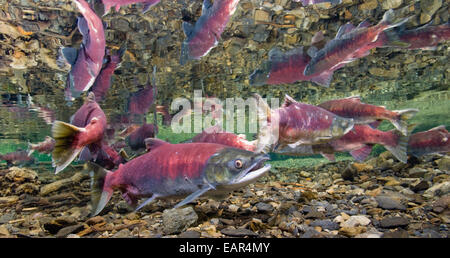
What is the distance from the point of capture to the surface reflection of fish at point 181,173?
2.91 m

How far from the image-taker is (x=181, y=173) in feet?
10.7

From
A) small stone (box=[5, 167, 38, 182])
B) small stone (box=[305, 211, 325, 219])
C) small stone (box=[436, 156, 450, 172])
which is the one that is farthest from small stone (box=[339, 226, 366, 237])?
small stone (box=[5, 167, 38, 182])

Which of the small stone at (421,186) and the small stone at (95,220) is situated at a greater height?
the small stone at (421,186)

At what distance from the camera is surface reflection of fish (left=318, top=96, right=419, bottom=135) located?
421 centimetres

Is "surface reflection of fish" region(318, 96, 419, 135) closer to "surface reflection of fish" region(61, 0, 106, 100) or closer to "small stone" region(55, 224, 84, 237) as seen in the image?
"surface reflection of fish" region(61, 0, 106, 100)

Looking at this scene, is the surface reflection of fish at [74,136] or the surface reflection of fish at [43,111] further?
the surface reflection of fish at [43,111]

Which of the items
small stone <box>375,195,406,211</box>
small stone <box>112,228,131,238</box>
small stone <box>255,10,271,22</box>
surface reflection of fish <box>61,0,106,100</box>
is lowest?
small stone <box>112,228,131,238</box>

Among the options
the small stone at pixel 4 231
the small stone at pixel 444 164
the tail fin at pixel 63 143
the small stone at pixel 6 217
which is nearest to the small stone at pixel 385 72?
the small stone at pixel 444 164

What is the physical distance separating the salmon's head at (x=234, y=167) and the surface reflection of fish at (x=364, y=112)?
6.81 ft

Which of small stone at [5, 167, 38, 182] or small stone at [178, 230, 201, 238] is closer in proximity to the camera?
small stone at [178, 230, 201, 238]

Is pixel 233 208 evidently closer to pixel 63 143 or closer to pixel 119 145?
pixel 63 143

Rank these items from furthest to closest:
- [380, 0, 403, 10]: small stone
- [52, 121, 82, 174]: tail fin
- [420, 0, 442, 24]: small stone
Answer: [420, 0, 442, 24]: small stone < [380, 0, 403, 10]: small stone < [52, 121, 82, 174]: tail fin

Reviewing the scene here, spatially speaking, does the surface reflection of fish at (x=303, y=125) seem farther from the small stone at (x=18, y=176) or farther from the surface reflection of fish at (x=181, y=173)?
the small stone at (x=18, y=176)

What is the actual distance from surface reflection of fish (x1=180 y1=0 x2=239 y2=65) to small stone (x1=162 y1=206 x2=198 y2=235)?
2.78 meters
